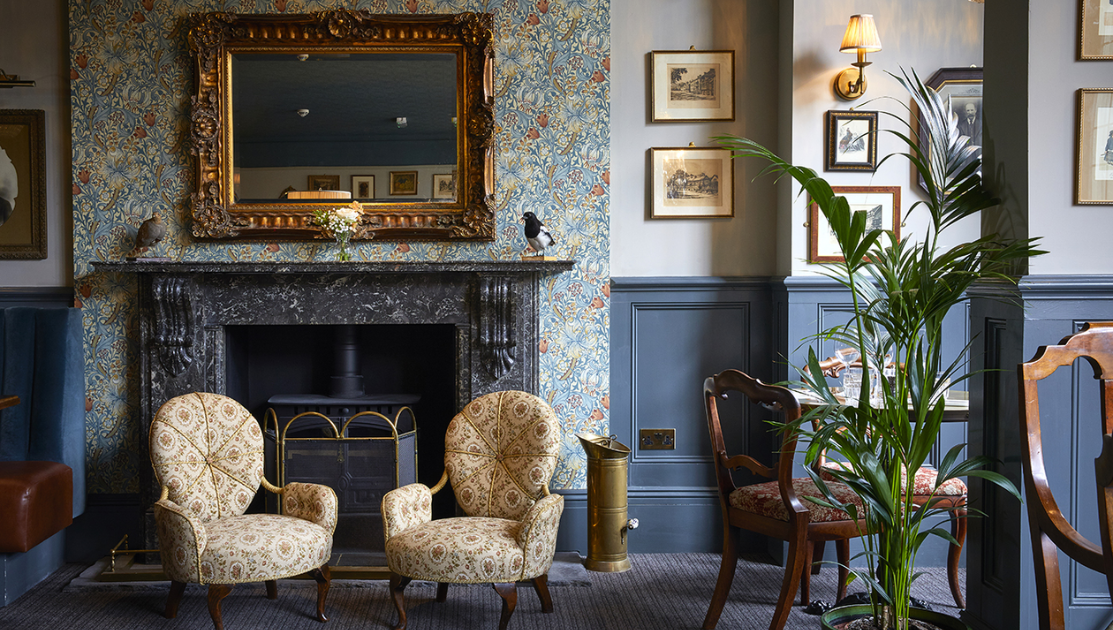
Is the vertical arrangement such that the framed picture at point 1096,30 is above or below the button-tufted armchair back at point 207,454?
above

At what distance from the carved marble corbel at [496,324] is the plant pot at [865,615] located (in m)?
1.85

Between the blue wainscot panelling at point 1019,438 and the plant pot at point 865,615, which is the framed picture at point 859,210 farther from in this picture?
the plant pot at point 865,615

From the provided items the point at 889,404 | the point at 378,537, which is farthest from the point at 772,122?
the point at 378,537

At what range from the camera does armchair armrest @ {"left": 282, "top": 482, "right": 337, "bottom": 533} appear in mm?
3012

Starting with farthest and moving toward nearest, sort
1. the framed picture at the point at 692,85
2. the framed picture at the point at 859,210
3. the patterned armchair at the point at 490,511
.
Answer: the framed picture at the point at 692,85
the framed picture at the point at 859,210
the patterned armchair at the point at 490,511

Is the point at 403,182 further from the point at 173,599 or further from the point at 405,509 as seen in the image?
the point at 173,599

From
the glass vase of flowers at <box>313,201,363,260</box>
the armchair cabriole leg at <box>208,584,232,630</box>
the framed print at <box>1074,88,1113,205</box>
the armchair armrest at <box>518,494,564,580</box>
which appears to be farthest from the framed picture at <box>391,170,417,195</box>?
the framed print at <box>1074,88,1113,205</box>

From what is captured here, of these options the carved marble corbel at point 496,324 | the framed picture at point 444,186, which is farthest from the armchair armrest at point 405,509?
the framed picture at point 444,186

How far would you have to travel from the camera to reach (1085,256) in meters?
2.29

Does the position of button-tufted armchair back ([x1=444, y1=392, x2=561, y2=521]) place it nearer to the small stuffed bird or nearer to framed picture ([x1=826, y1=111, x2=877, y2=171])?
the small stuffed bird

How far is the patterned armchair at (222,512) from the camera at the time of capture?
2.75m

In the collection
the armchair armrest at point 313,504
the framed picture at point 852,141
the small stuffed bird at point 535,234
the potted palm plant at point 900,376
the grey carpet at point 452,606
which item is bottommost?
the grey carpet at point 452,606

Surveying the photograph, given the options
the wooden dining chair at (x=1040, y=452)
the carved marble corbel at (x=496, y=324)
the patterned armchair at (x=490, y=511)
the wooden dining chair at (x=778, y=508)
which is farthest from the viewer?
the carved marble corbel at (x=496, y=324)

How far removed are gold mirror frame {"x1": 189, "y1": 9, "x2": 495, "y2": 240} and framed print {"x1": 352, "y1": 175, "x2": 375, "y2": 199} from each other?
0.07m
